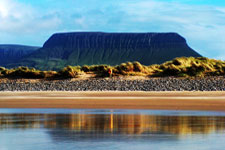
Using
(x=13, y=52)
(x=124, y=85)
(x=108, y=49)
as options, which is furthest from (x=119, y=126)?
(x=13, y=52)

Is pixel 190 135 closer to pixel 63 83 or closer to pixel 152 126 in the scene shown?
pixel 152 126

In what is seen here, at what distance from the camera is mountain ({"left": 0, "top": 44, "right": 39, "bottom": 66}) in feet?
555

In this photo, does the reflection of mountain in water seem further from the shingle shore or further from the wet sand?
the shingle shore

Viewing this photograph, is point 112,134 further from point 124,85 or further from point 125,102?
point 124,85

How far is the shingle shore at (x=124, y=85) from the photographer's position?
1464 inches

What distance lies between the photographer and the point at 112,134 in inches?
455

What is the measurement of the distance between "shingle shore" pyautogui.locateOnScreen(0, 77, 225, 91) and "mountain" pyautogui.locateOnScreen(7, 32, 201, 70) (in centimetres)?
9094

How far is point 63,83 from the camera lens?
134 feet

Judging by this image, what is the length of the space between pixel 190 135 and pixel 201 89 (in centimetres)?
2573

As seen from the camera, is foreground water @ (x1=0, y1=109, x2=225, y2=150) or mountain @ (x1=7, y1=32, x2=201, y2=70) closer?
foreground water @ (x1=0, y1=109, x2=225, y2=150)

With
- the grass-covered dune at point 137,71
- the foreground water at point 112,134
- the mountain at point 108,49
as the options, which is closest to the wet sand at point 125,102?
the foreground water at point 112,134

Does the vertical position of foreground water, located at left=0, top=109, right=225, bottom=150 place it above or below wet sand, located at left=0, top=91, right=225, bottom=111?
below

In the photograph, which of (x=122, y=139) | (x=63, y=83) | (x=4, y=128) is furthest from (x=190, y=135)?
(x=63, y=83)

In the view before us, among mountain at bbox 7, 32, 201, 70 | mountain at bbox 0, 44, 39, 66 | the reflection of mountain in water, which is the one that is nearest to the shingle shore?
the reflection of mountain in water
